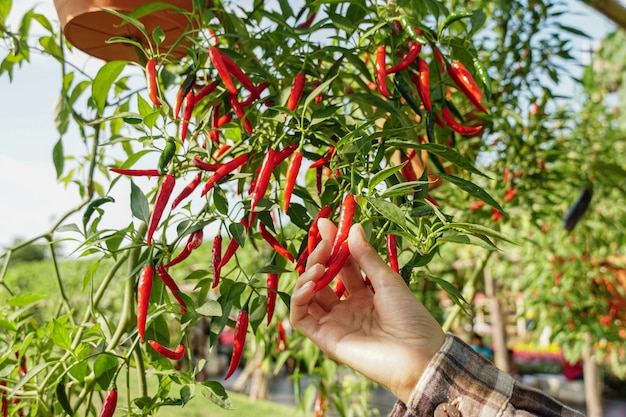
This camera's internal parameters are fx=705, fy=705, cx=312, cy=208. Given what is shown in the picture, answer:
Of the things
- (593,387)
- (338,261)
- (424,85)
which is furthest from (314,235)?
(593,387)

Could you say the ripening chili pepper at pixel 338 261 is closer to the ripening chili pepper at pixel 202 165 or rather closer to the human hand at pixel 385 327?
the human hand at pixel 385 327

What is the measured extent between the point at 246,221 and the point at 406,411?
28 cm

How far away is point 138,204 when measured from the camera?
0.79 meters

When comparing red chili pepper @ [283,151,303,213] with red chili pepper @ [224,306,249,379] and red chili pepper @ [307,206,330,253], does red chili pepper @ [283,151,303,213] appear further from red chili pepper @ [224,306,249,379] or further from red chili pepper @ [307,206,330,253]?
red chili pepper @ [224,306,249,379]

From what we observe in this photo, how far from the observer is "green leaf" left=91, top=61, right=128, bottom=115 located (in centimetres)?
91

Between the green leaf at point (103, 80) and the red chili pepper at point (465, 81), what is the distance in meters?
0.42

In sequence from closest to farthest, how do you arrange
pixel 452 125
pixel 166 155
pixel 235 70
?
pixel 166 155, pixel 235 70, pixel 452 125

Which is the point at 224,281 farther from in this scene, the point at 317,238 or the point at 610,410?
the point at 610,410

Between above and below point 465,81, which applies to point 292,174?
below

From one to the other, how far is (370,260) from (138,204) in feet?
0.89

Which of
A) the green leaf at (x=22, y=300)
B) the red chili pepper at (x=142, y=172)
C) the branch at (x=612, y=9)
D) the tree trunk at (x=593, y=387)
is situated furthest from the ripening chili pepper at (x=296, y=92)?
the tree trunk at (x=593, y=387)

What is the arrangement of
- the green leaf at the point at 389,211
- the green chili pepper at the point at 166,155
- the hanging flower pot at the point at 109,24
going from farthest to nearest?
the hanging flower pot at the point at 109,24 → the green chili pepper at the point at 166,155 → the green leaf at the point at 389,211

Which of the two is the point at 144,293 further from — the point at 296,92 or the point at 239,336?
the point at 296,92

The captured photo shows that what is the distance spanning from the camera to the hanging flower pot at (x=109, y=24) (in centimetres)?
96
